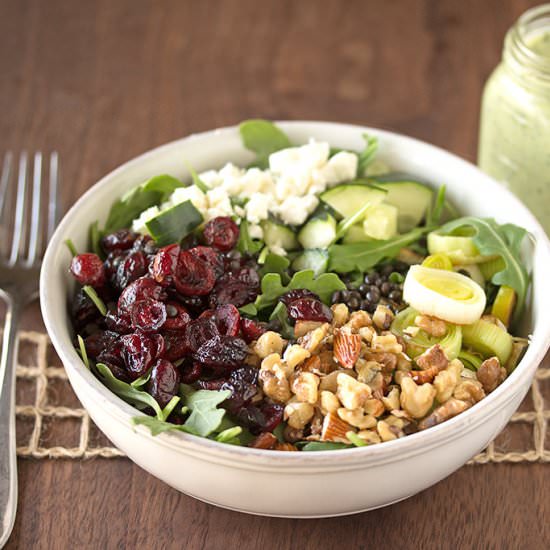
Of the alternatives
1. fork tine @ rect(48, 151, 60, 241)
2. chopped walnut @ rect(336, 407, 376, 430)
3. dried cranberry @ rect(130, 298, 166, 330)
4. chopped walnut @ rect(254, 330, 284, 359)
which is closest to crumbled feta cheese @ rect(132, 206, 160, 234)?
dried cranberry @ rect(130, 298, 166, 330)

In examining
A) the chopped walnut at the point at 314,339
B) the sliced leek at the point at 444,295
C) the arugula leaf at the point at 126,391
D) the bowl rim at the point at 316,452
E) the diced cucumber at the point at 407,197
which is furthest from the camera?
the diced cucumber at the point at 407,197

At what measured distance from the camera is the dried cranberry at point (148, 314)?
7.94ft

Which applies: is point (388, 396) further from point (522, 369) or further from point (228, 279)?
point (228, 279)

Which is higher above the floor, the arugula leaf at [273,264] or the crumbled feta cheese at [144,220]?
the crumbled feta cheese at [144,220]

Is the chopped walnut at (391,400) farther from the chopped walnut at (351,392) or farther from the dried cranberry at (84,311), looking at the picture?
the dried cranberry at (84,311)

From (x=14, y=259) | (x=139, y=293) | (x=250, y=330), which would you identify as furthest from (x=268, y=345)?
(x=14, y=259)

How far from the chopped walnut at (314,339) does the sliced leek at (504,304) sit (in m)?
0.58

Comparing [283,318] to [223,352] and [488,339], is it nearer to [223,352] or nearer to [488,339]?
[223,352]

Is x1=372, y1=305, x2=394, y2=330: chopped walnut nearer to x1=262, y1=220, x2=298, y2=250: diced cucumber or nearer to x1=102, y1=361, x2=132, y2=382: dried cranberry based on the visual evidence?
x1=262, y1=220, x2=298, y2=250: diced cucumber

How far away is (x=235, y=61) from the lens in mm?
4398

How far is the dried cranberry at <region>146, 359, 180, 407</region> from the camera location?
2.29m

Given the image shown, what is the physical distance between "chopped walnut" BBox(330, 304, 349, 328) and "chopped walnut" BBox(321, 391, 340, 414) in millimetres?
302

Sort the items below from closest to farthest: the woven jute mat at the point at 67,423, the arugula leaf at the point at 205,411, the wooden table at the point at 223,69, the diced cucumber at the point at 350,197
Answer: the arugula leaf at the point at 205,411
the woven jute mat at the point at 67,423
the diced cucumber at the point at 350,197
the wooden table at the point at 223,69

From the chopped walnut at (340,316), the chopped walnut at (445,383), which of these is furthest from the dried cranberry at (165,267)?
the chopped walnut at (445,383)
